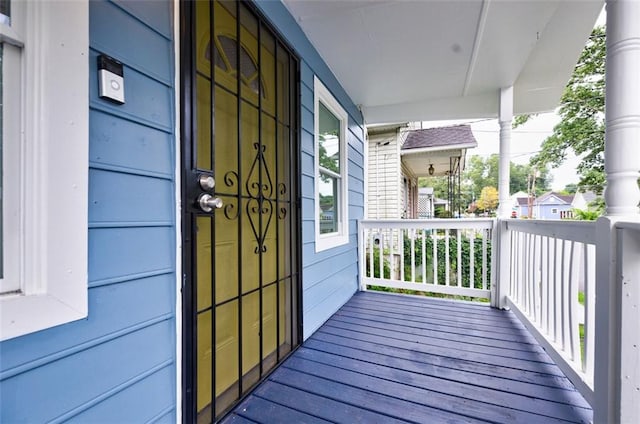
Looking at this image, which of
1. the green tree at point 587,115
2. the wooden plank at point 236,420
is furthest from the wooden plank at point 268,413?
the green tree at point 587,115

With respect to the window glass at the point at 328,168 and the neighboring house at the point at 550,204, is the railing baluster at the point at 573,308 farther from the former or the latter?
the neighboring house at the point at 550,204

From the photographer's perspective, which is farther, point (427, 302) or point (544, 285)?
point (427, 302)

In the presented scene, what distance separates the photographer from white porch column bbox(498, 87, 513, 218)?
9.96 feet

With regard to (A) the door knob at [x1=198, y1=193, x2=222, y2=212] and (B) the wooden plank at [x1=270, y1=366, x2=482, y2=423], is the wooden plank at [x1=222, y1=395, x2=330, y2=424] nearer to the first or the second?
(B) the wooden plank at [x1=270, y1=366, x2=482, y2=423]

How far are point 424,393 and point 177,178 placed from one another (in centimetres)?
169

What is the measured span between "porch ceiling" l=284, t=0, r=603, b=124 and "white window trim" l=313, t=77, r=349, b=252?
317 millimetres

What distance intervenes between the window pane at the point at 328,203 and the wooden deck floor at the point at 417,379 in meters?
0.94

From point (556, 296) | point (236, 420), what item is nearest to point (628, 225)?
point (556, 296)

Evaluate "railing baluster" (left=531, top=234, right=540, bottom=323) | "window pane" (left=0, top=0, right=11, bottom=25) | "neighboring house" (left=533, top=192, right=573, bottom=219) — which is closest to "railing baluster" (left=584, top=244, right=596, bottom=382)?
"railing baluster" (left=531, top=234, right=540, bottom=323)

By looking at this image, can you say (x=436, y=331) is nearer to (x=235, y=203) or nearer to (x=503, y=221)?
(x=503, y=221)

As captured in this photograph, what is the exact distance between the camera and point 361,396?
1.52m

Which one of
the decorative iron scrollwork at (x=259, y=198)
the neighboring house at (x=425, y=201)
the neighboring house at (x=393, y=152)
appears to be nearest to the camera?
the decorative iron scrollwork at (x=259, y=198)

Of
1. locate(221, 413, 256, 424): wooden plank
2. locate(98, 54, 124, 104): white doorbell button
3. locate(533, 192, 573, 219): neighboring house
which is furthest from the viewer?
locate(533, 192, 573, 219): neighboring house

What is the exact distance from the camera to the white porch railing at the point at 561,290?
4.60 ft
